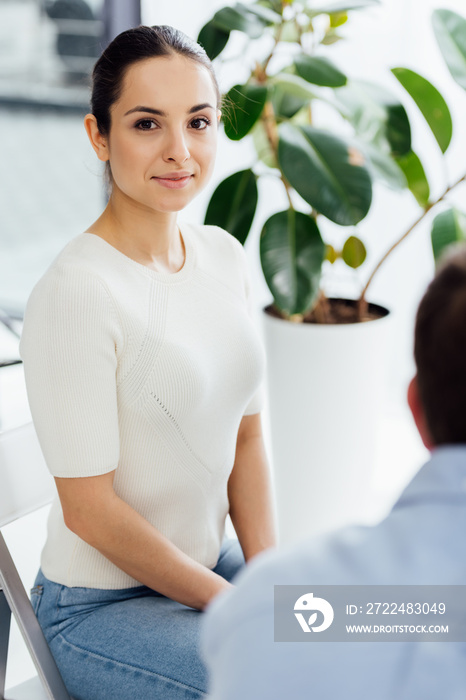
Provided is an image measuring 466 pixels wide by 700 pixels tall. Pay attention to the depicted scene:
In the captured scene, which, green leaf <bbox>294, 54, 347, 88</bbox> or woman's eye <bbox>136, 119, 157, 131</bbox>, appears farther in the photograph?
green leaf <bbox>294, 54, 347, 88</bbox>

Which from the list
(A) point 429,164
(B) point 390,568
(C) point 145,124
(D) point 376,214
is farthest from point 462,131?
(B) point 390,568

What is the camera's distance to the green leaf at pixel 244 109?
1.81 meters

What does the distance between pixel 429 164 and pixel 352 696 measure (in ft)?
7.99

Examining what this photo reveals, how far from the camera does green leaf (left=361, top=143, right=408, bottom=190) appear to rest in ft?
6.15

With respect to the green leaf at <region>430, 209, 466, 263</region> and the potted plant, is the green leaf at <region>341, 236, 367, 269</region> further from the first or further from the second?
the green leaf at <region>430, 209, 466, 263</region>

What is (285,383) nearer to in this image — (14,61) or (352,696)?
(352,696)

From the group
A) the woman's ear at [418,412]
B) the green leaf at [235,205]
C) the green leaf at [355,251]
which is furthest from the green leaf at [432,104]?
the woman's ear at [418,412]

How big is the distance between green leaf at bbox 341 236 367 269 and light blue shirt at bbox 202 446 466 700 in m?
1.69

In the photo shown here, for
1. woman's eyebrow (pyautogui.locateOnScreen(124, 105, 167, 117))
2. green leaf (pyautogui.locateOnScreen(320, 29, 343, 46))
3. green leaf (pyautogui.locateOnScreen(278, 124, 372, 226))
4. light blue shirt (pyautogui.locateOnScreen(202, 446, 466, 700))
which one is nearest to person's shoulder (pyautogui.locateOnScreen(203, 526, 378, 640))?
light blue shirt (pyautogui.locateOnScreen(202, 446, 466, 700))

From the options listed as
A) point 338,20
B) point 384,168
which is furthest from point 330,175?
point 338,20

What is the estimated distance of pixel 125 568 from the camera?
1146mm

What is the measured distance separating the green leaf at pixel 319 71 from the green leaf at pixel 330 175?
0.42ft

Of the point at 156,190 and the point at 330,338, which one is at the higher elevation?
the point at 156,190

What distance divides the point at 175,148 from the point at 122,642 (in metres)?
0.70
